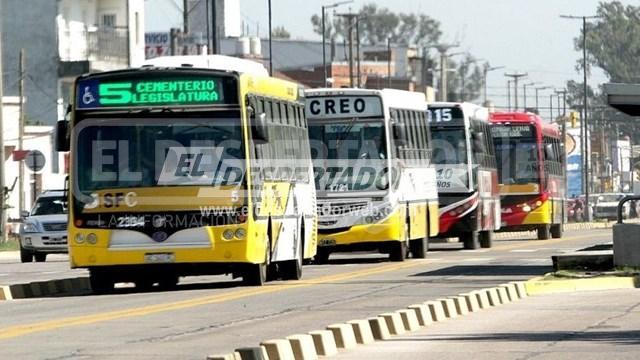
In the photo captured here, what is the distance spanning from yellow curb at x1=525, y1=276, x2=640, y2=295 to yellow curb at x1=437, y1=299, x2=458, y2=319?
5162 millimetres

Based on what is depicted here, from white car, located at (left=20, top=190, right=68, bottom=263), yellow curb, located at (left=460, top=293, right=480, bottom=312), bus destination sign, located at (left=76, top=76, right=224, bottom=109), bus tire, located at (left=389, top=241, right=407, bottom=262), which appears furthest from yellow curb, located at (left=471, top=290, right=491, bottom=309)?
white car, located at (left=20, top=190, right=68, bottom=263)

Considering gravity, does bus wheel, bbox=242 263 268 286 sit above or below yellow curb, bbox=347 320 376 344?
below

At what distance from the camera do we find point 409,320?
19719mm

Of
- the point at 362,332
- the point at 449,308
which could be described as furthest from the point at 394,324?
the point at 449,308

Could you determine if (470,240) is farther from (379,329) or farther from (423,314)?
(379,329)

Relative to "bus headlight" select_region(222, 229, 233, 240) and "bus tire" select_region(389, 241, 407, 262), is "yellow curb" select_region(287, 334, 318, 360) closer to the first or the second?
"bus headlight" select_region(222, 229, 233, 240)

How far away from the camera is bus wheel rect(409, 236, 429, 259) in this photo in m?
40.6

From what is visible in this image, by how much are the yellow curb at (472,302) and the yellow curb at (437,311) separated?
4.77 ft

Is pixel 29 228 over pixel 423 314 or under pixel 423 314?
under

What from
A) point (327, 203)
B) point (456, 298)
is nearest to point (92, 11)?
point (327, 203)

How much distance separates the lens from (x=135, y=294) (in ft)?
89.5

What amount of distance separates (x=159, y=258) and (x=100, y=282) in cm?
137

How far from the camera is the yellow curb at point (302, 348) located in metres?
15.5

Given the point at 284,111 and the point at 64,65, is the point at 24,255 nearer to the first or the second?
the point at 284,111
